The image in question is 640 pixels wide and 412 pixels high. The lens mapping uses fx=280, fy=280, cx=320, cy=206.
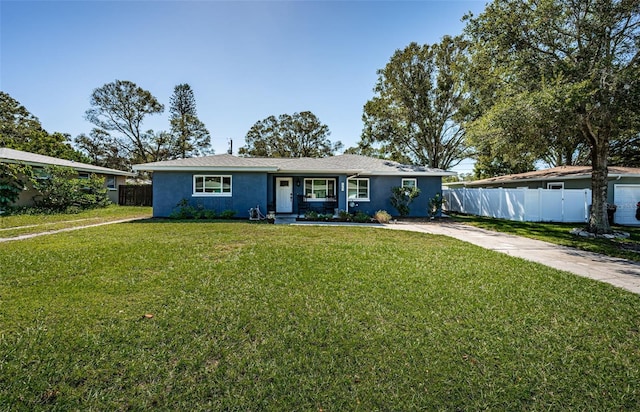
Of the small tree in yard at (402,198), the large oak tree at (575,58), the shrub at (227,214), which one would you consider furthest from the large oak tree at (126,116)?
the large oak tree at (575,58)

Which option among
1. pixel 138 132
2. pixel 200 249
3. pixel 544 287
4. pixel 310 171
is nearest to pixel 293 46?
pixel 310 171

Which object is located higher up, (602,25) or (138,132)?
(138,132)

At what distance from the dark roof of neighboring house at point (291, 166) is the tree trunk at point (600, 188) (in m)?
6.36

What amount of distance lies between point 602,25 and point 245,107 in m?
17.4

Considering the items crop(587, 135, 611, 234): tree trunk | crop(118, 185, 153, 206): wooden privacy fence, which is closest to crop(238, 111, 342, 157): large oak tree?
crop(118, 185, 153, 206): wooden privacy fence

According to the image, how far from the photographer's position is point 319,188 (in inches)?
626

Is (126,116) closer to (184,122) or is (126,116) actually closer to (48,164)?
(184,122)

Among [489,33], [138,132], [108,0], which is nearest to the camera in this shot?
[108,0]

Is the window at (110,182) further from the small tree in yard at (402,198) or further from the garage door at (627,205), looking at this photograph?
the garage door at (627,205)

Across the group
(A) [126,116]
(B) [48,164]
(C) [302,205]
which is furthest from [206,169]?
(A) [126,116]

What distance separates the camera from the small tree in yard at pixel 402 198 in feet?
49.6

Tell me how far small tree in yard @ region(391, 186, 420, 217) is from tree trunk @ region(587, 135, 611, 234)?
6.83 m

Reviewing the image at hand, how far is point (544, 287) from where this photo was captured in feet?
14.8

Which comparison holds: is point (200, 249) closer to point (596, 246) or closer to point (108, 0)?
point (108, 0)
